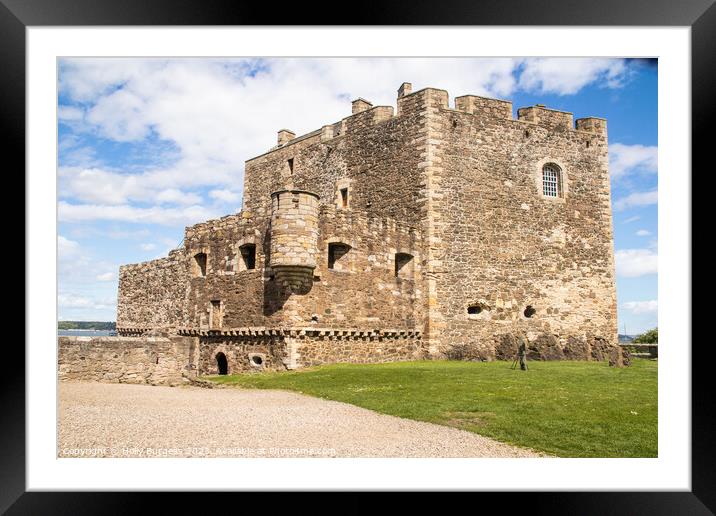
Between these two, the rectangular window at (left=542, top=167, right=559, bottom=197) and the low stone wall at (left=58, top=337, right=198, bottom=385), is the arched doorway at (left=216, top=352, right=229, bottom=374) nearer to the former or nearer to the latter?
the low stone wall at (left=58, top=337, right=198, bottom=385)

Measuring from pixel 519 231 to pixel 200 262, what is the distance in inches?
472

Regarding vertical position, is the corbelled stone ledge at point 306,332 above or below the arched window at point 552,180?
below

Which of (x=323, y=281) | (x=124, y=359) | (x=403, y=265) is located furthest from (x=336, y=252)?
(x=124, y=359)

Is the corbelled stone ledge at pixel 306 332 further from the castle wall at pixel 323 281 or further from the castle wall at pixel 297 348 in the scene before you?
the castle wall at pixel 323 281

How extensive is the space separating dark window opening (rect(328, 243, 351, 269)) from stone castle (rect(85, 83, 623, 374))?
0.04 meters

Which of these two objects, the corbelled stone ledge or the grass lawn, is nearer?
the grass lawn

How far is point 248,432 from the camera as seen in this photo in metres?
8.92

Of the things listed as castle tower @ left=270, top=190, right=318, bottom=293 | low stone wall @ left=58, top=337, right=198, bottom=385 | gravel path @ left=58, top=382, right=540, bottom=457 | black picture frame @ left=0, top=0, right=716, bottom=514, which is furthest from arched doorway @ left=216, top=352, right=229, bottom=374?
black picture frame @ left=0, top=0, right=716, bottom=514

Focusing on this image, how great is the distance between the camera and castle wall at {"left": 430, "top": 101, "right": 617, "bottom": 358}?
2155 cm

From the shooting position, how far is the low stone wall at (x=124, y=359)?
15.0 metres

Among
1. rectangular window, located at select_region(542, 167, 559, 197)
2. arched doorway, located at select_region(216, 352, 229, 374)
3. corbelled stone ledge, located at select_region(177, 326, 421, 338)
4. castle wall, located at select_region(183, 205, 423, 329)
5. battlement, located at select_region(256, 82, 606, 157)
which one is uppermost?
battlement, located at select_region(256, 82, 606, 157)

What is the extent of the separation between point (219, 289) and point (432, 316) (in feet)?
24.4

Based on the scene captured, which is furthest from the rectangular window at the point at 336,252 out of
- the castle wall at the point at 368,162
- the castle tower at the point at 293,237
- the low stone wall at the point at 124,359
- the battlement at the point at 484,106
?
the battlement at the point at 484,106
